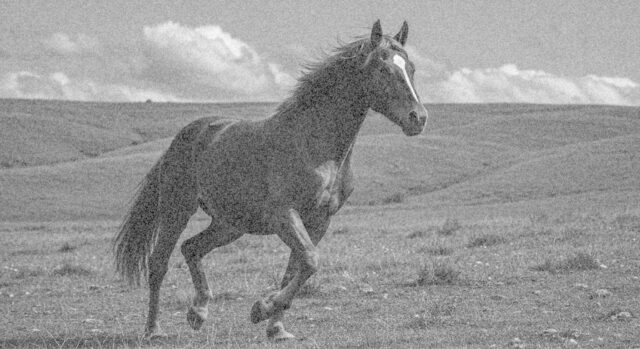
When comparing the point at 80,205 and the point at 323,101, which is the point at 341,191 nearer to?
the point at 323,101

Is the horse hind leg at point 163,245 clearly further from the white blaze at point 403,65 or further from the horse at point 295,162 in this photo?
Answer: the white blaze at point 403,65

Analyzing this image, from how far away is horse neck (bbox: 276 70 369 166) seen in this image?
796cm

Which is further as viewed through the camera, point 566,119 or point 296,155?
point 566,119

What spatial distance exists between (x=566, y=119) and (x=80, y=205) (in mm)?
47276

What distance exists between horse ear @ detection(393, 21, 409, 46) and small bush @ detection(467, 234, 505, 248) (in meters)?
9.28

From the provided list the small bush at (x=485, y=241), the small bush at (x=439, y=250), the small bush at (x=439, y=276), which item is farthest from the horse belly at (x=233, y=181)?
the small bush at (x=485, y=241)

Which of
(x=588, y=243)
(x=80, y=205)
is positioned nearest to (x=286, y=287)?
(x=588, y=243)

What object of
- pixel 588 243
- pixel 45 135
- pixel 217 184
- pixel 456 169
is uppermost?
pixel 217 184

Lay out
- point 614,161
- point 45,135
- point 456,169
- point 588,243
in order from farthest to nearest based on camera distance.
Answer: point 45,135, point 456,169, point 614,161, point 588,243

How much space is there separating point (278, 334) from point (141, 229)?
8.32 feet

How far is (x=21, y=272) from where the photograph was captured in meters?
16.1

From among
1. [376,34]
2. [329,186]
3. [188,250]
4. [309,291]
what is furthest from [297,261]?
[309,291]

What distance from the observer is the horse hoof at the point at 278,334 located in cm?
811

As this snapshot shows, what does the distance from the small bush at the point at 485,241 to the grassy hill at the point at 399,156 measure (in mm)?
22654
